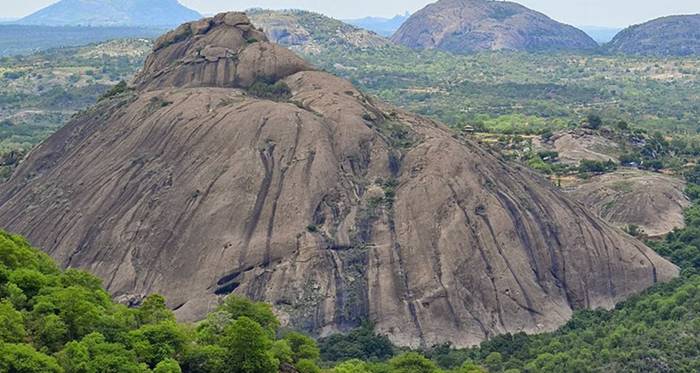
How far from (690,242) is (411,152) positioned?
25.4 meters

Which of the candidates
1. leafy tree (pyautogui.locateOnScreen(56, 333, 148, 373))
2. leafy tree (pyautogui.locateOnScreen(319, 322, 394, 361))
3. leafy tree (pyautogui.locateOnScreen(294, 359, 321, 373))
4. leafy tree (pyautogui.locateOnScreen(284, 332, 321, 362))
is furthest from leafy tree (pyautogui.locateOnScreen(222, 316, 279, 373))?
leafy tree (pyautogui.locateOnScreen(319, 322, 394, 361))

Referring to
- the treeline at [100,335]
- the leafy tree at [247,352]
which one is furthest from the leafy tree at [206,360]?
the leafy tree at [247,352]

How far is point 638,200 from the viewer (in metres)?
96.8

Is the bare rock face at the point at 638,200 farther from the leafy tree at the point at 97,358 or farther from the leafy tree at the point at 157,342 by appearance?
the leafy tree at the point at 97,358

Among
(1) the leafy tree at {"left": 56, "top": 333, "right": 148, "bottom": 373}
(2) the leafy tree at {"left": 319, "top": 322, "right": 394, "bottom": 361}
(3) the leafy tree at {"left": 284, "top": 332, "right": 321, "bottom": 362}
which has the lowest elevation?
(2) the leafy tree at {"left": 319, "top": 322, "right": 394, "bottom": 361}

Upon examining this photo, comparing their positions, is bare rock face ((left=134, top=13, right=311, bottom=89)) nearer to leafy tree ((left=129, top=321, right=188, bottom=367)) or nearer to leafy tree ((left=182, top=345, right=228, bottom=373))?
leafy tree ((left=129, top=321, right=188, bottom=367))

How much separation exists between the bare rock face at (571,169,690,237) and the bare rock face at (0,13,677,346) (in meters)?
17.7

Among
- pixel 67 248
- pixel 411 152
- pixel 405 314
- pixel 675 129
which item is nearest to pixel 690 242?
pixel 411 152

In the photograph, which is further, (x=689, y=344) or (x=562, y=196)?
(x=562, y=196)

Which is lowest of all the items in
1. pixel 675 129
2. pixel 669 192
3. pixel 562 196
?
pixel 675 129

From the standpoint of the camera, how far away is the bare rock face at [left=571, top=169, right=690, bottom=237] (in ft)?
309

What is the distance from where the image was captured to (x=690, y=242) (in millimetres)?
85312

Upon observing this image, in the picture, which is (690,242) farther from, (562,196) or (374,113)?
(374,113)

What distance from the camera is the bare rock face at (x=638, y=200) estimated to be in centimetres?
9412
